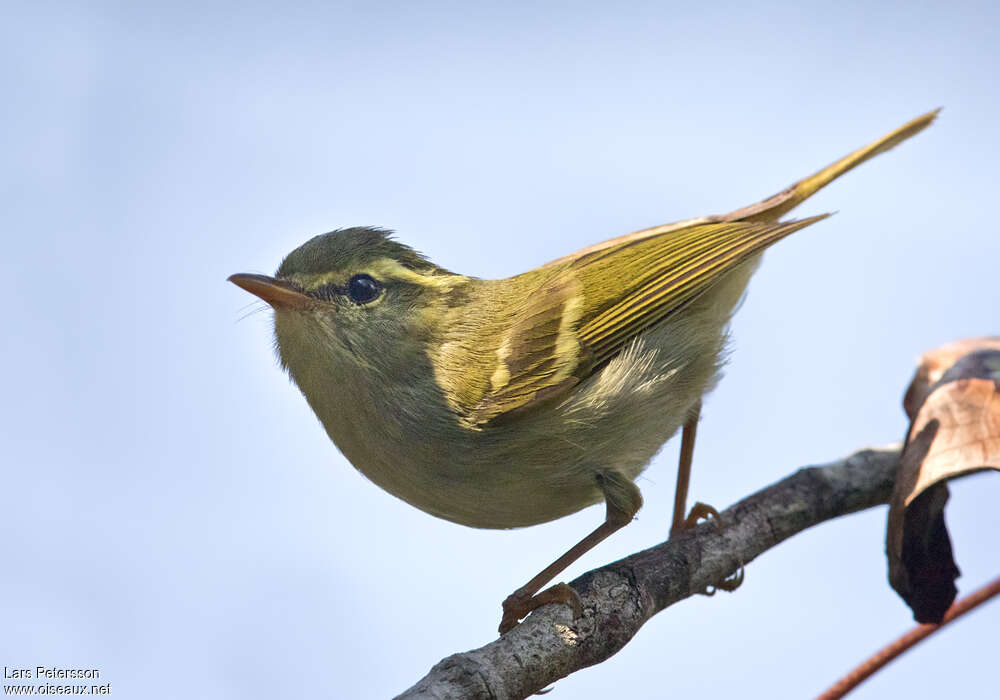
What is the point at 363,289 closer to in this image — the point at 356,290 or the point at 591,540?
the point at 356,290

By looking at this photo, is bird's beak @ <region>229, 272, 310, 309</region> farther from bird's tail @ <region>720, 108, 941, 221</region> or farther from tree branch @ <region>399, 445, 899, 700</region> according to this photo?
bird's tail @ <region>720, 108, 941, 221</region>

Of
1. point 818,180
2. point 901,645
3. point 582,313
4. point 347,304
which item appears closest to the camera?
point 901,645

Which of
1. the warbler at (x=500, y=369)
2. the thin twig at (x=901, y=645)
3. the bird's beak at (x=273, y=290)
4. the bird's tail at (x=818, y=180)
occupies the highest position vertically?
the bird's tail at (x=818, y=180)

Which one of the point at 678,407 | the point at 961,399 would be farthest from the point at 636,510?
the point at 961,399

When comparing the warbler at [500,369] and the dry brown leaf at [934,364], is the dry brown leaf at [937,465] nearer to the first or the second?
the dry brown leaf at [934,364]

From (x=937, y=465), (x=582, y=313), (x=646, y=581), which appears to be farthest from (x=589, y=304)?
(x=937, y=465)

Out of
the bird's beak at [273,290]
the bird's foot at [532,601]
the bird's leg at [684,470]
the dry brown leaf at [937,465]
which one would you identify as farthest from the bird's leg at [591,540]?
the bird's beak at [273,290]


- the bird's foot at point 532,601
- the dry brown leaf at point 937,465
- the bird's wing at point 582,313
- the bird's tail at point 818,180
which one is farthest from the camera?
the bird's tail at point 818,180
